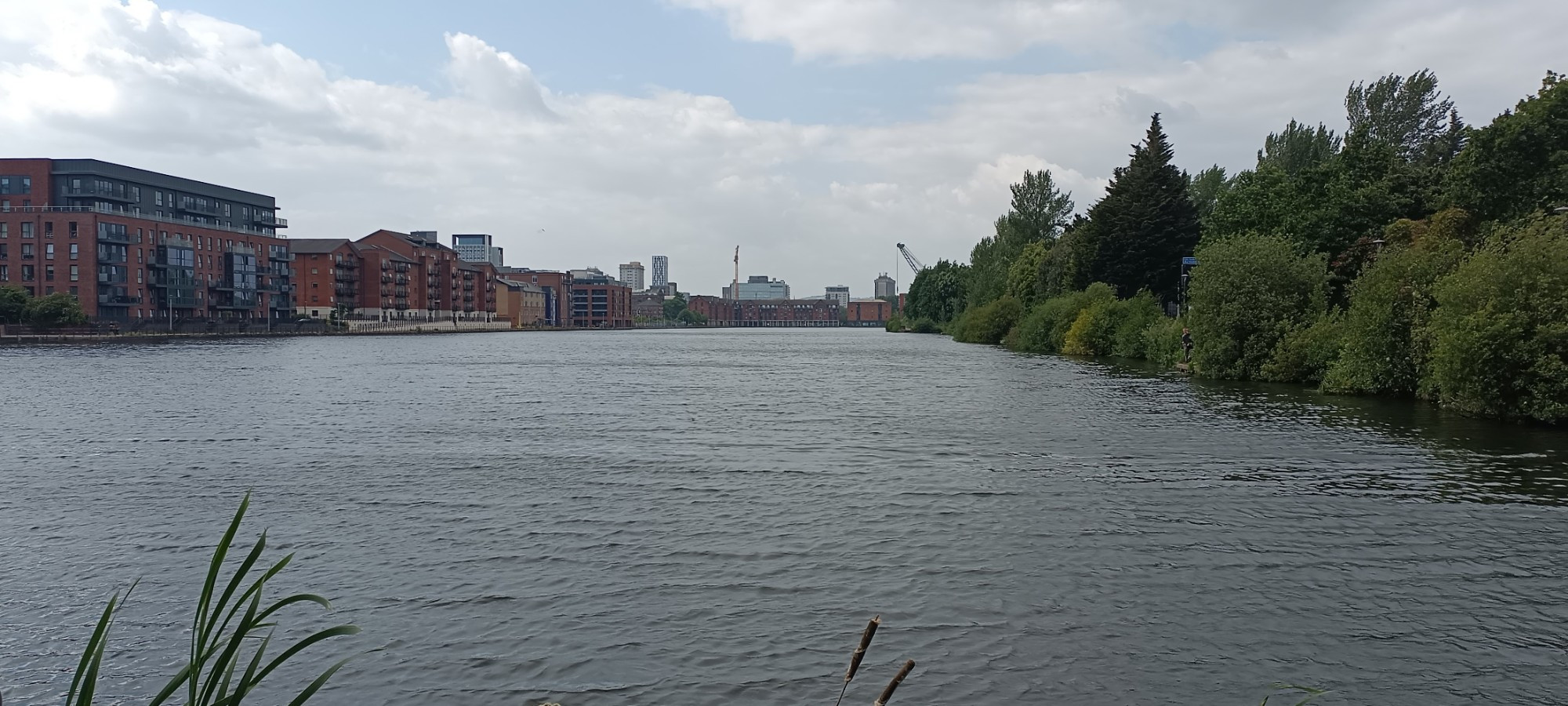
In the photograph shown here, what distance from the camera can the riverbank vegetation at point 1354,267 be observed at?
31.2m

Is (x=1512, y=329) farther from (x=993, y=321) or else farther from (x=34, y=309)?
(x=34, y=309)

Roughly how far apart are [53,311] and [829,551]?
385 feet

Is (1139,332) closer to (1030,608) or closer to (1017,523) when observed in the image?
(1017,523)

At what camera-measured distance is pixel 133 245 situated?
127 metres

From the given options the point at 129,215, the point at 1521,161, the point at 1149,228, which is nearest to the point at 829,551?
the point at 1521,161

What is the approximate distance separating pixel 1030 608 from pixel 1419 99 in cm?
9438

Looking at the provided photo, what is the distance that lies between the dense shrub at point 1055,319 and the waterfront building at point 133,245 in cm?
9796

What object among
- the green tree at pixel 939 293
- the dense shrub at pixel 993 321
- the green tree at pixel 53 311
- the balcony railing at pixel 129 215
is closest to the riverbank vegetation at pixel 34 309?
the green tree at pixel 53 311

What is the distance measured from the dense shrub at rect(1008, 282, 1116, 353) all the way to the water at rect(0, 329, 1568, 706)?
149 feet

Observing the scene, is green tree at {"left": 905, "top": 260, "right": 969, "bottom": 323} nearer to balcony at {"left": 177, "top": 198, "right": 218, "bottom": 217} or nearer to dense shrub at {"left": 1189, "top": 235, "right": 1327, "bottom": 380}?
dense shrub at {"left": 1189, "top": 235, "right": 1327, "bottom": 380}

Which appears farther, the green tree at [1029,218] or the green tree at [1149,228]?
the green tree at [1029,218]

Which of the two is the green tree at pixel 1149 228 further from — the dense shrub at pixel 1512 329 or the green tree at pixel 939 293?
the green tree at pixel 939 293

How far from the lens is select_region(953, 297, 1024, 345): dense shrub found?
106 meters

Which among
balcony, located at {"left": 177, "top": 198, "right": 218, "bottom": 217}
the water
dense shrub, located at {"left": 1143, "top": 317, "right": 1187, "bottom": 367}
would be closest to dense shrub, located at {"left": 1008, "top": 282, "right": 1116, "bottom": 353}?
dense shrub, located at {"left": 1143, "top": 317, "right": 1187, "bottom": 367}
